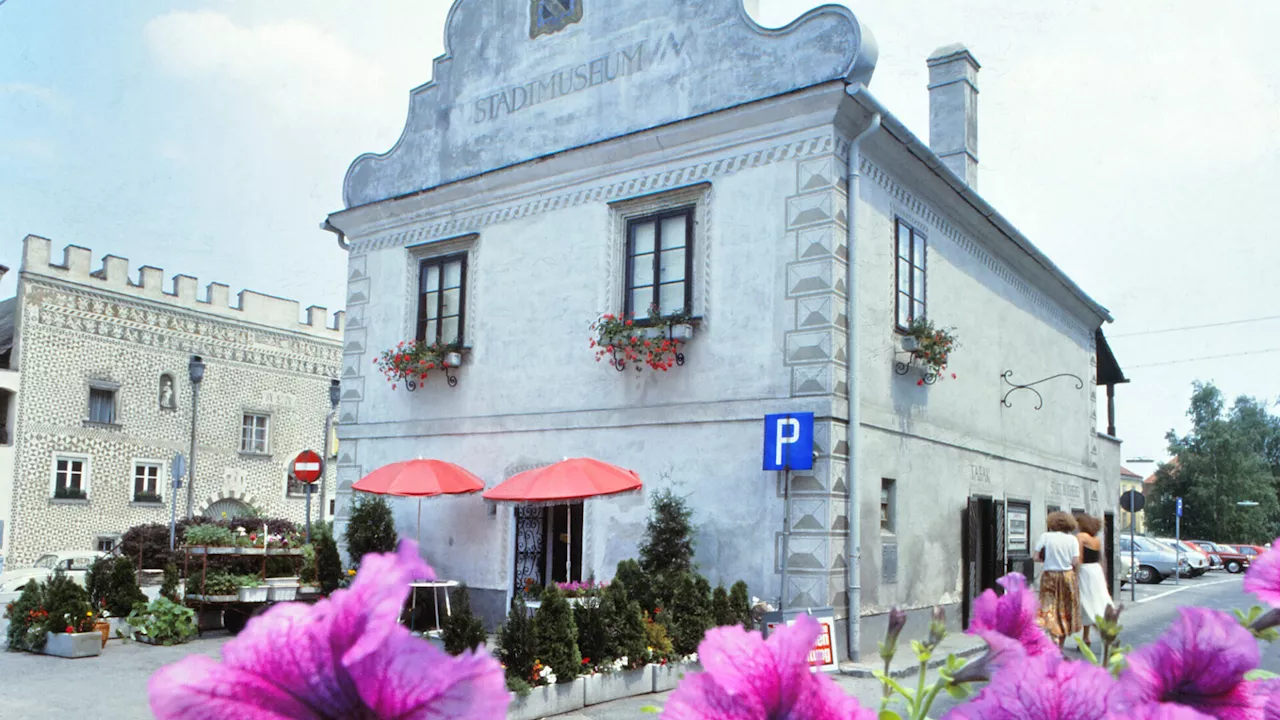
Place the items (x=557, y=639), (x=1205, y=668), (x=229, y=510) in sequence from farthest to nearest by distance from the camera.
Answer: (x=229, y=510) < (x=557, y=639) < (x=1205, y=668)

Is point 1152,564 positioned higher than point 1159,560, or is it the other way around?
point 1159,560

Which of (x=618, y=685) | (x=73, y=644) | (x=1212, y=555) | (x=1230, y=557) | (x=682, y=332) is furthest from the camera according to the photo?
(x=1230, y=557)

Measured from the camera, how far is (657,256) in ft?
50.2

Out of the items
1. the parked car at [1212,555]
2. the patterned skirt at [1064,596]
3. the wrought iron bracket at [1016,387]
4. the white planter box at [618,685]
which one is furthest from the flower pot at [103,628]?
the parked car at [1212,555]

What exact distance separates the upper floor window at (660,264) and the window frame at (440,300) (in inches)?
129

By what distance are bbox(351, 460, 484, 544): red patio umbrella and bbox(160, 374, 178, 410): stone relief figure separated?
24.1 m

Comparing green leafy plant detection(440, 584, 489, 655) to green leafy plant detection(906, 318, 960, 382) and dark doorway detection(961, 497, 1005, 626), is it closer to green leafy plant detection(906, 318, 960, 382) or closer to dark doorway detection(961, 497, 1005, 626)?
green leafy plant detection(906, 318, 960, 382)

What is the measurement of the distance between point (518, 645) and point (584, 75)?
9166 mm

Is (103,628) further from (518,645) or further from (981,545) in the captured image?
(981,545)

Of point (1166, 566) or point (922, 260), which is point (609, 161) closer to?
point (922, 260)

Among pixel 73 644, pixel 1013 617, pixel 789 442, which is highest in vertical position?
pixel 789 442

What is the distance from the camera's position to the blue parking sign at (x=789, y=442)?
43.7 feet

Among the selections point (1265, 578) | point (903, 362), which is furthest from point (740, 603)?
point (1265, 578)

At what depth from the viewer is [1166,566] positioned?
38.2 meters
